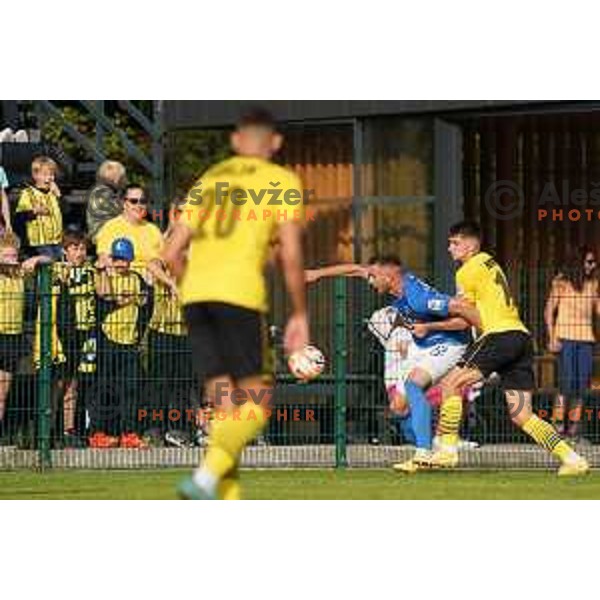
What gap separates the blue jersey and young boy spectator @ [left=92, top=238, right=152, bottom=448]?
2132mm

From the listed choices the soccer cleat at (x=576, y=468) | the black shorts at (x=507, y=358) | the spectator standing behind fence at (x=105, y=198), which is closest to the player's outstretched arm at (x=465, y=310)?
the black shorts at (x=507, y=358)

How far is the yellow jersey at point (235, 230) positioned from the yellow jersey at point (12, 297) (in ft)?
21.3

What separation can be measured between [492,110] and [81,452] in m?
5.02

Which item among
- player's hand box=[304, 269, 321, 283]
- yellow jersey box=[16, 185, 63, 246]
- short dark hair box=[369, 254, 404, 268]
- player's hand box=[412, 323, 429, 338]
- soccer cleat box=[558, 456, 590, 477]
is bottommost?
soccer cleat box=[558, 456, 590, 477]

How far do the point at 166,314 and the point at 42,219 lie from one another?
164 centimetres

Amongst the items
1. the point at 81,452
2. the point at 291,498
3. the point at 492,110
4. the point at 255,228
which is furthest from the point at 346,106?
the point at 255,228

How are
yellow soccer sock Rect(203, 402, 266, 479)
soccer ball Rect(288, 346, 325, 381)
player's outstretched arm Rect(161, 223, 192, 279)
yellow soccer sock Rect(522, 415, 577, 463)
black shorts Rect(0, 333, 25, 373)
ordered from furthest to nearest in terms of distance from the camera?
1. black shorts Rect(0, 333, 25, 373)
2. soccer ball Rect(288, 346, 325, 381)
3. yellow soccer sock Rect(522, 415, 577, 463)
4. player's outstretched arm Rect(161, 223, 192, 279)
5. yellow soccer sock Rect(203, 402, 266, 479)

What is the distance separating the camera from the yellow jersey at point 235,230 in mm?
12391

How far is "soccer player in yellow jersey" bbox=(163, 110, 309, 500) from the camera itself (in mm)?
11961

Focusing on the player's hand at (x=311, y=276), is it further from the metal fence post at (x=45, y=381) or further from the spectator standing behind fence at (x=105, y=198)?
the metal fence post at (x=45, y=381)

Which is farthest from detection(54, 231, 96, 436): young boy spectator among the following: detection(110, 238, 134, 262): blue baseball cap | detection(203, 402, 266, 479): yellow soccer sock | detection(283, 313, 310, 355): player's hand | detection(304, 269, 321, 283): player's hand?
detection(283, 313, 310, 355): player's hand

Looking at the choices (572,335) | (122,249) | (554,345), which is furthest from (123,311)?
(572,335)

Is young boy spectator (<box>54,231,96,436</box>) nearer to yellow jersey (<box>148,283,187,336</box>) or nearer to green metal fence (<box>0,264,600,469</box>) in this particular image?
green metal fence (<box>0,264,600,469</box>)
